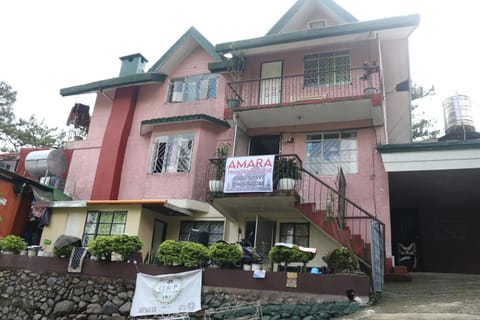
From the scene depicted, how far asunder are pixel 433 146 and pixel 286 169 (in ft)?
Answer: 12.9

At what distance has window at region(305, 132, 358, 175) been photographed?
40.3 feet

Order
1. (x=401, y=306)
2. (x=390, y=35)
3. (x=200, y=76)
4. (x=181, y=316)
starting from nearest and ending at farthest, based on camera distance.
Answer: (x=401, y=306) < (x=181, y=316) < (x=390, y=35) < (x=200, y=76)

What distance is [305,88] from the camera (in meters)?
13.2

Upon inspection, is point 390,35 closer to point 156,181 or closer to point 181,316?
point 156,181

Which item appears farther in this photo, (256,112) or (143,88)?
(143,88)

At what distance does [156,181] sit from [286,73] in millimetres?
6116

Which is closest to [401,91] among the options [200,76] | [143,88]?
[200,76]

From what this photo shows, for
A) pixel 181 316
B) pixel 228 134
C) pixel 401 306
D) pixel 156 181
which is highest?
pixel 228 134

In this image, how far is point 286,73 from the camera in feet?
45.6

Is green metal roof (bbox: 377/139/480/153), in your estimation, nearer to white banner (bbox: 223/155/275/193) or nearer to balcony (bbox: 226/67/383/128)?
balcony (bbox: 226/67/383/128)

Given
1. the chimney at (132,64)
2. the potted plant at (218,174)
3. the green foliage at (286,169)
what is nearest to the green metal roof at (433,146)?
the green foliage at (286,169)

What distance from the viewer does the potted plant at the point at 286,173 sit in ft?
34.8

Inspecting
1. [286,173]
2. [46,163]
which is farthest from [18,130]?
[286,173]

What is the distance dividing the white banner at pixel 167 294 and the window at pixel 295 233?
4124 millimetres
